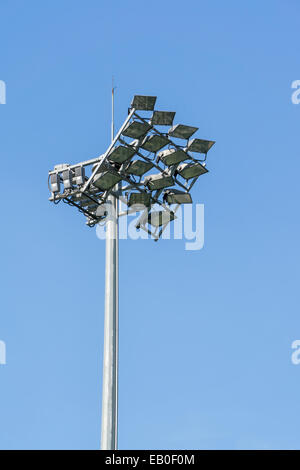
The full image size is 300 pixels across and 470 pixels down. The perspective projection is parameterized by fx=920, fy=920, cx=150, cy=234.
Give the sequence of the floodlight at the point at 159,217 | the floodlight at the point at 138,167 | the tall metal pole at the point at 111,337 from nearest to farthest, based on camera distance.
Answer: the tall metal pole at the point at 111,337
the floodlight at the point at 138,167
the floodlight at the point at 159,217

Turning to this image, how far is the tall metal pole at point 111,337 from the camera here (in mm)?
35594

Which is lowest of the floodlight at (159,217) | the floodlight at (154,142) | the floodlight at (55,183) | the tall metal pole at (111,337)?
the tall metal pole at (111,337)

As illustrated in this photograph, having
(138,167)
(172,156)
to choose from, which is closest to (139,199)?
(138,167)

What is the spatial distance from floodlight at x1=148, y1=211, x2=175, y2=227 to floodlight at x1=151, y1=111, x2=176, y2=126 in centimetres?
522

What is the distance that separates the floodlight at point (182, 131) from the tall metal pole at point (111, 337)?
3.97 m

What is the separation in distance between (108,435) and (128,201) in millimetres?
11133

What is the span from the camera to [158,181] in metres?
41.4

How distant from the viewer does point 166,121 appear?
3953 centimetres

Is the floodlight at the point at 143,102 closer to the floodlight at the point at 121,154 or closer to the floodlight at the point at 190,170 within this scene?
the floodlight at the point at 121,154

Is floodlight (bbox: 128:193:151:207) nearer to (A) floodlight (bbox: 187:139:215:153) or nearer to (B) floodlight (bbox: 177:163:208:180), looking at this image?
(B) floodlight (bbox: 177:163:208:180)

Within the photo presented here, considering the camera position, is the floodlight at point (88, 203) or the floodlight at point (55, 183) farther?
the floodlight at point (88, 203)

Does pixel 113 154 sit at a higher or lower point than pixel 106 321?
higher

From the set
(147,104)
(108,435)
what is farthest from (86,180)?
(108,435)
